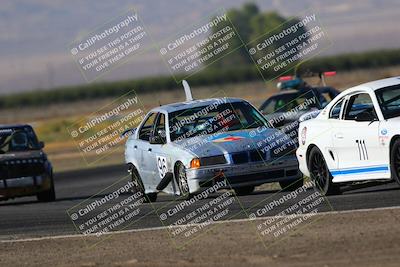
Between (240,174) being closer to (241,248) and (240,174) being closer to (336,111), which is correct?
(336,111)

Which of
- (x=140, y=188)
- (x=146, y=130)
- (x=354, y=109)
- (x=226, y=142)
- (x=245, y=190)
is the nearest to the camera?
(x=354, y=109)

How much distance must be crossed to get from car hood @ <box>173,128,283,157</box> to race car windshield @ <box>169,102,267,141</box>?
0.27m

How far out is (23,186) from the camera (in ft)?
69.5

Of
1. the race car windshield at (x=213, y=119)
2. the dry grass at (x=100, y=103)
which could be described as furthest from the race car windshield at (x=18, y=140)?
the dry grass at (x=100, y=103)

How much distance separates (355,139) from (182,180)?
119 inches

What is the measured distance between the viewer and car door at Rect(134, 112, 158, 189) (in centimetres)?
1783

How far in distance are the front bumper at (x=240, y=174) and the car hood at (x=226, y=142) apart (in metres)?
0.24

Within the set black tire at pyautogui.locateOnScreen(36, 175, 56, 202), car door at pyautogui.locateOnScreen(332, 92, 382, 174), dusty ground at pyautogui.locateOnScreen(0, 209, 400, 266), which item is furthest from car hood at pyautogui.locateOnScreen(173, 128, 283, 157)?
black tire at pyautogui.locateOnScreen(36, 175, 56, 202)

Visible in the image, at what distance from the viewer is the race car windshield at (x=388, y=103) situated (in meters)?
14.3

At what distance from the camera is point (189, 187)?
16.5 meters

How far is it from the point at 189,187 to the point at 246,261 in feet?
19.6

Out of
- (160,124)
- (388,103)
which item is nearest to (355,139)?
(388,103)

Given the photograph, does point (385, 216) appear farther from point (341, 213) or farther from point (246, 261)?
point (246, 261)

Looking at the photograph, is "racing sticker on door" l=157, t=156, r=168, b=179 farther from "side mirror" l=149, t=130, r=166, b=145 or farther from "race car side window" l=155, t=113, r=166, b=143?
"race car side window" l=155, t=113, r=166, b=143
